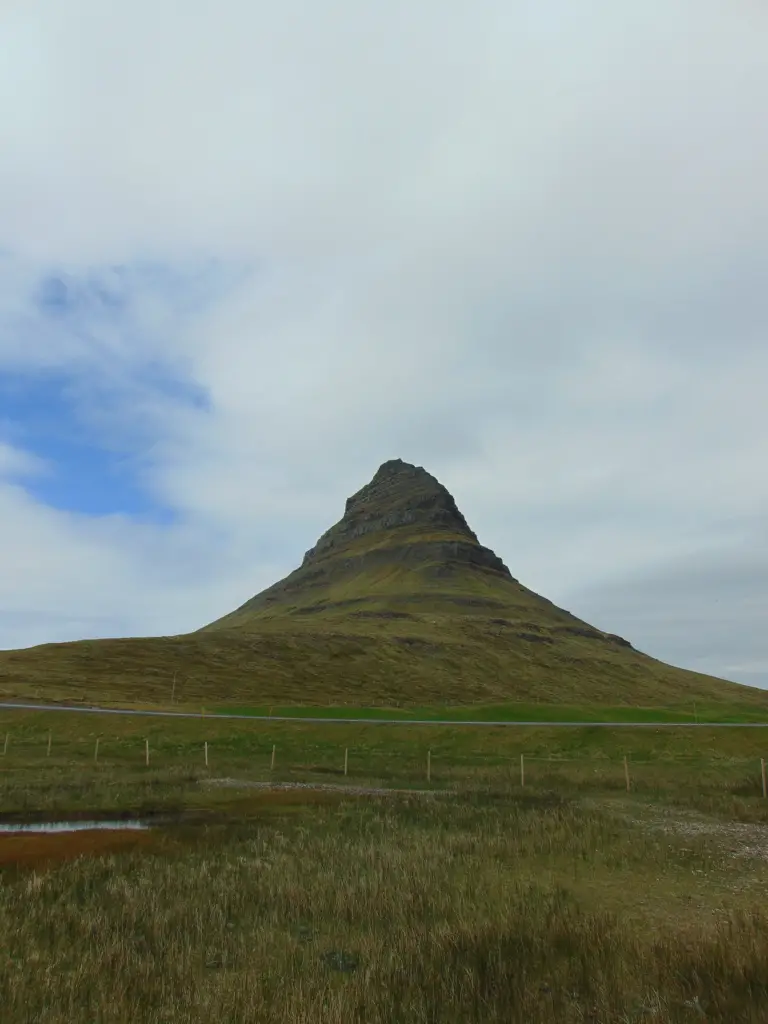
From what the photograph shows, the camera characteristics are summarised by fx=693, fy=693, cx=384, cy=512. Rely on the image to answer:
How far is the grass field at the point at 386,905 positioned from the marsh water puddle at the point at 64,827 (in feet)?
3.81

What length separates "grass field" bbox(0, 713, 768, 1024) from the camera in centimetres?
945

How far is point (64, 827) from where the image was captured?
24000 millimetres

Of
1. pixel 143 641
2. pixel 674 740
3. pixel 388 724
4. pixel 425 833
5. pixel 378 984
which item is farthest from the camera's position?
pixel 143 641

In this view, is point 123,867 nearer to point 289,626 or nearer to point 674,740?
point 674,740

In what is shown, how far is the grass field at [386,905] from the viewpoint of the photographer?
31.0 ft

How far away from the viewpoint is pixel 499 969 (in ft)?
34.1

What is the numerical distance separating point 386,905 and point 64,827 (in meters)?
15.0

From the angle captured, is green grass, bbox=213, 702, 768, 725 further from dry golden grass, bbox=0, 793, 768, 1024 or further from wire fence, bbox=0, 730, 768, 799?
dry golden grass, bbox=0, 793, 768, 1024

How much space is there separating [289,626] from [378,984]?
187 m

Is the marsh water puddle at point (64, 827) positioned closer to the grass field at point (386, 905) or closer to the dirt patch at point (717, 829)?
the grass field at point (386, 905)

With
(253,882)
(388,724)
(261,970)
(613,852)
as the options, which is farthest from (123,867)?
(388,724)

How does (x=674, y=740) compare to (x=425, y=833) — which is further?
(x=674, y=740)

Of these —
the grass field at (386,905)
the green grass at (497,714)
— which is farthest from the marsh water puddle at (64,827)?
the green grass at (497,714)

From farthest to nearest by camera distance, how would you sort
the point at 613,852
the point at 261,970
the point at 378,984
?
the point at 613,852, the point at 261,970, the point at 378,984
